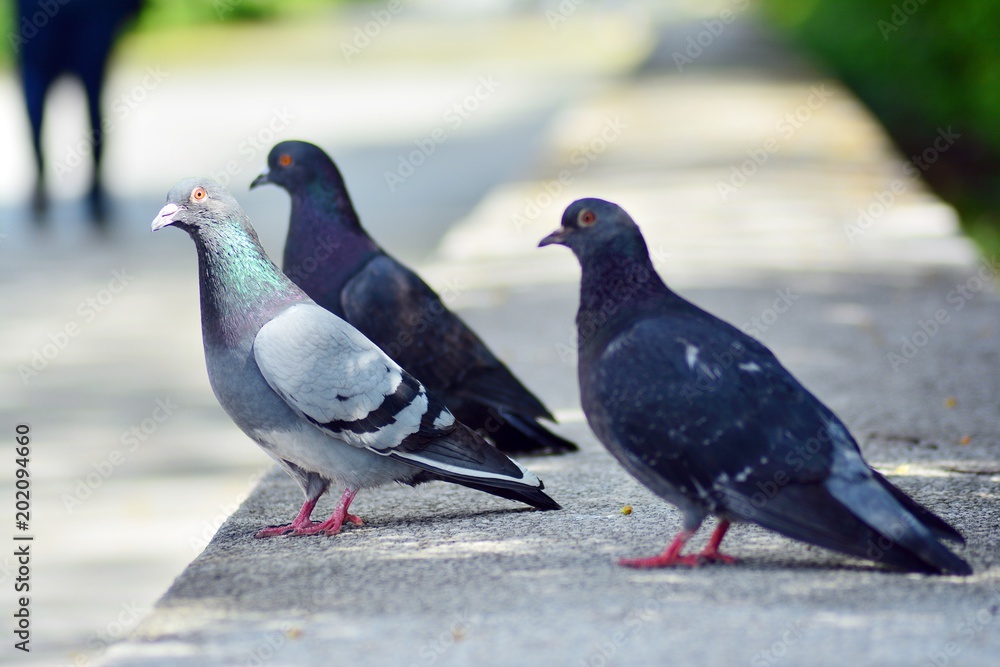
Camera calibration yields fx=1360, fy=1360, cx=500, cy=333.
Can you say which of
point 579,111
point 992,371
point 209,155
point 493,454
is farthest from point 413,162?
point 493,454

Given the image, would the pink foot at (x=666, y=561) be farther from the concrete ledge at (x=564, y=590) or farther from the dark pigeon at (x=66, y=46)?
the dark pigeon at (x=66, y=46)

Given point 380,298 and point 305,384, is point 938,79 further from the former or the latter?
point 305,384

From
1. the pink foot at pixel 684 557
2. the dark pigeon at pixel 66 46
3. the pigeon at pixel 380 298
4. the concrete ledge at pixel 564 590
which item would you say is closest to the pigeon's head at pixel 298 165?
the pigeon at pixel 380 298

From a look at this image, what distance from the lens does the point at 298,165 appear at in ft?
14.6

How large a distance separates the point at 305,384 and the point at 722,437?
1064 mm

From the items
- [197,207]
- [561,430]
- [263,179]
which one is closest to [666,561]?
[197,207]

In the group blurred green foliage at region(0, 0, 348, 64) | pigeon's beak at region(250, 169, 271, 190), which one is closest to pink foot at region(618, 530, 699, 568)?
pigeon's beak at region(250, 169, 271, 190)

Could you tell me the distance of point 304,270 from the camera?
437 centimetres

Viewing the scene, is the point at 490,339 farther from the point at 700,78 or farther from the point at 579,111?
the point at 700,78

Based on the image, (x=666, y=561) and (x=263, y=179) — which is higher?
(x=263, y=179)

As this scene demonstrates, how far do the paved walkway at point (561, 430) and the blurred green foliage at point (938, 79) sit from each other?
1380 millimetres

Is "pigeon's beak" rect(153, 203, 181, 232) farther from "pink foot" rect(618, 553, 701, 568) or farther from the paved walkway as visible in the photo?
"pink foot" rect(618, 553, 701, 568)

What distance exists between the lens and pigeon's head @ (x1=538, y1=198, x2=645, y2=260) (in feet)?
11.4

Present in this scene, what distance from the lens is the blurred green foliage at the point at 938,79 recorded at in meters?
13.2
